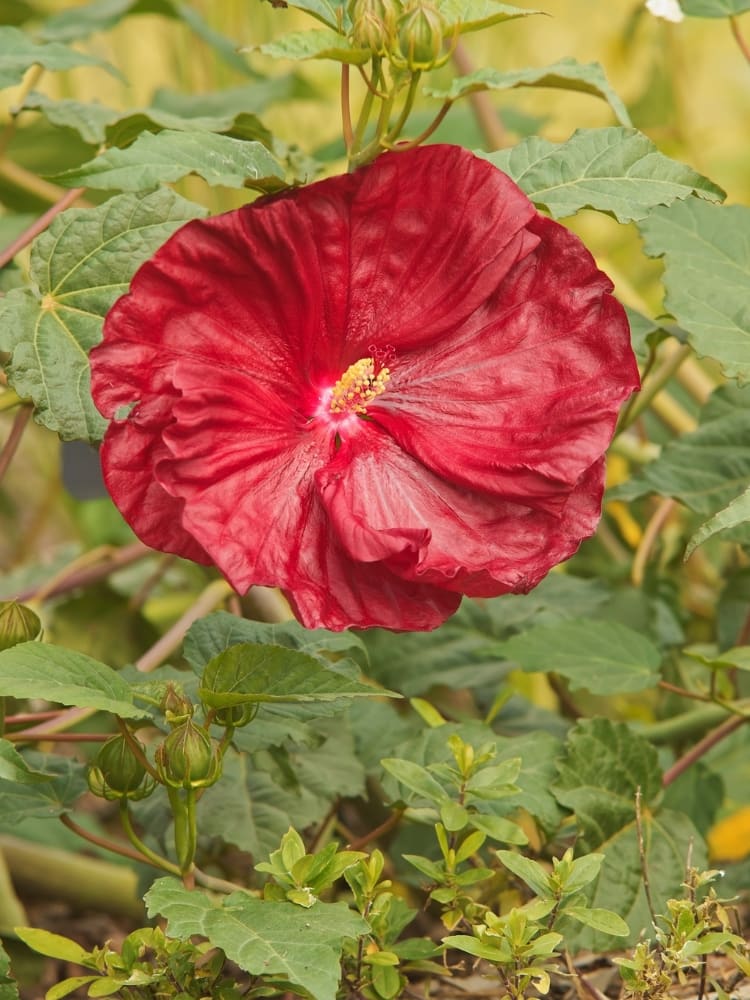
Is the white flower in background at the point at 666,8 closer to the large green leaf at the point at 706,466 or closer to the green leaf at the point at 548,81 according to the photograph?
the green leaf at the point at 548,81

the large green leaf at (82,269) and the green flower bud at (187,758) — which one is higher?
the large green leaf at (82,269)

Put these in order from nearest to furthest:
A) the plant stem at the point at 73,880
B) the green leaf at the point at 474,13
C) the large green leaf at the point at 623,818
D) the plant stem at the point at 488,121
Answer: the green leaf at the point at 474,13 < the large green leaf at the point at 623,818 < the plant stem at the point at 73,880 < the plant stem at the point at 488,121

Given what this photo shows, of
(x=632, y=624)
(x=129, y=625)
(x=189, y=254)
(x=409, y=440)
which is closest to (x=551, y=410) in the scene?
(x=409, y=440)

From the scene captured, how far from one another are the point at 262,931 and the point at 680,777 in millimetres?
442

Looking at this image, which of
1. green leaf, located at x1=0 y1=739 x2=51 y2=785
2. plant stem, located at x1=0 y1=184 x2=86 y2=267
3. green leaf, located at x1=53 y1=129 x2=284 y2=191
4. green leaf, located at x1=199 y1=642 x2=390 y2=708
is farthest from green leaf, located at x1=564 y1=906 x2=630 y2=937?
plant stem, located at x1=0 y1=184 x2=86 y2=267

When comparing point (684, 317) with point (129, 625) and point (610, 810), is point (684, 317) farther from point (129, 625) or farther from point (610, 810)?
point (129, 625)

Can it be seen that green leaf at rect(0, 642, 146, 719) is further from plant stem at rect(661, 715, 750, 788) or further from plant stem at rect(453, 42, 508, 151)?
plant stem at rect(453, 42, 508, 151)

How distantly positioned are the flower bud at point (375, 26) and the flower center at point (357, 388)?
14 cm

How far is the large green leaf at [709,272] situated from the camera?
677 mm

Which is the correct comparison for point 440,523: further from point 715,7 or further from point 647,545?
point 647,545

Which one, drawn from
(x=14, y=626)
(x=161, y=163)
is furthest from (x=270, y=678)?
(x=161, y=163)

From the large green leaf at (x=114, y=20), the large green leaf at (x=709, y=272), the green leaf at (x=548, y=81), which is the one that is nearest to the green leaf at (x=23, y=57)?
the large green leaf at (x=114, y=20)

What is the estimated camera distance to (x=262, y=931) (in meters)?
0.54

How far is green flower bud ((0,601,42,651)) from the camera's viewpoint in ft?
2.06
